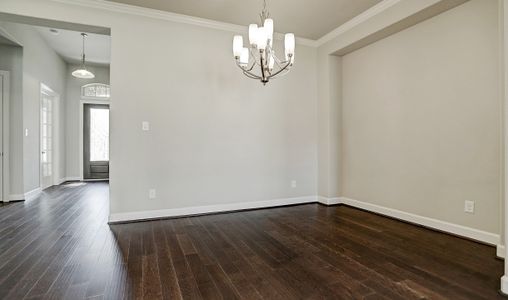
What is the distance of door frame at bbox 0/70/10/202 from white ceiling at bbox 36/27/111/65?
4.02 ft

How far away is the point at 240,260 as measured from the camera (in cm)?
236

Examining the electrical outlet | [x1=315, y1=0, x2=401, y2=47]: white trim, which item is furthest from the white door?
the electrical outlet

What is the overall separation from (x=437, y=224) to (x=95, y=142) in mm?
8128

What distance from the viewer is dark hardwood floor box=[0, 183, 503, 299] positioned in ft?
6.09

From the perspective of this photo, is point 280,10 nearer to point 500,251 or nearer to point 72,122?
point 500,251

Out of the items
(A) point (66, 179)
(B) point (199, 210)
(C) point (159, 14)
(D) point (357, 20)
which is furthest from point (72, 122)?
(D) point (357, 20)

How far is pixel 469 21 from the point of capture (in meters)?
2.88

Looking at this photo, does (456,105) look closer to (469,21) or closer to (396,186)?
(469,21)

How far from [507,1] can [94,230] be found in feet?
14.0

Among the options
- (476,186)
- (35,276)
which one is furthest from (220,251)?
(476,186)

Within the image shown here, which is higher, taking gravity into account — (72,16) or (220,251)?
(72,16)

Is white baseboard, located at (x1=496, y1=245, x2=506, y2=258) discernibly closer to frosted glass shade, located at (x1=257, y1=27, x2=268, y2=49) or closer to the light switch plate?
frosted glass shade, located at (x1=257, y1=27, x2=268, y2=49)

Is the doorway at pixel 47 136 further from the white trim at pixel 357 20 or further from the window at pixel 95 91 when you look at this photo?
the white trim at pixel 357 20

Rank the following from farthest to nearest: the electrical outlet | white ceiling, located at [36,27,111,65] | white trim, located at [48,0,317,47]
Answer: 1. white ceiling, located at [36,27,111,65]
2. white trim, located at [48,0,317,47]
3. the electrical outlet
